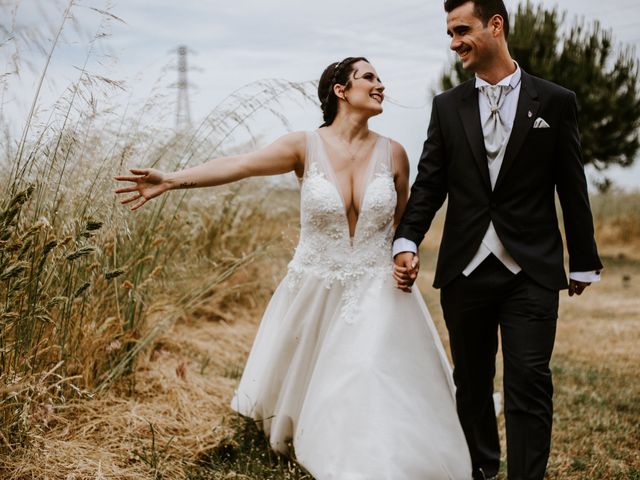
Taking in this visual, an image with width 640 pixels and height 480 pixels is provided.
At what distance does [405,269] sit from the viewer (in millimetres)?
3346

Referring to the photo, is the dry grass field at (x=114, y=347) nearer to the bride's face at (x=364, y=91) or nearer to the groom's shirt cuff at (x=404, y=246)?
the bride's face at (x=364, y=91)

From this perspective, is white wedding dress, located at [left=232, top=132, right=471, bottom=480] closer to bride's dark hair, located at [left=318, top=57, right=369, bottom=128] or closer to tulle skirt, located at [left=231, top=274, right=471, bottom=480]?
tulle skirt, located at [left=231, top=274, right=471, bottom=480]

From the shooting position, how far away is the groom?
3.05 m

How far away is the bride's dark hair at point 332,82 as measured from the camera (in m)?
3.77

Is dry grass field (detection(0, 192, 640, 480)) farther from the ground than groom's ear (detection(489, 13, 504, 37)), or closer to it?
closer to it

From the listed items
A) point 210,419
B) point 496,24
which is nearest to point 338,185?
point 496,24

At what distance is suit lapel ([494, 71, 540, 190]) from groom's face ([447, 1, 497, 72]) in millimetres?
246

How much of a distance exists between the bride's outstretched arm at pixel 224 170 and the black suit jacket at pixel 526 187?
0.81 meters

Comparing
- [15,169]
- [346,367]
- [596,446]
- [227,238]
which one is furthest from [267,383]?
[227,238]

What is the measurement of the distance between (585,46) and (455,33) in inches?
631

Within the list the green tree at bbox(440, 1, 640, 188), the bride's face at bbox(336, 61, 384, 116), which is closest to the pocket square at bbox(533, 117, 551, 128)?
the bride's face at bbox(336, 61, 384, 116)

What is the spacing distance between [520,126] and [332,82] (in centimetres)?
110

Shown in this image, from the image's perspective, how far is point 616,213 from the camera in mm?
19141

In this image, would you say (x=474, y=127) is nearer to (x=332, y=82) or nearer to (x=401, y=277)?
(x=401, y=277)
